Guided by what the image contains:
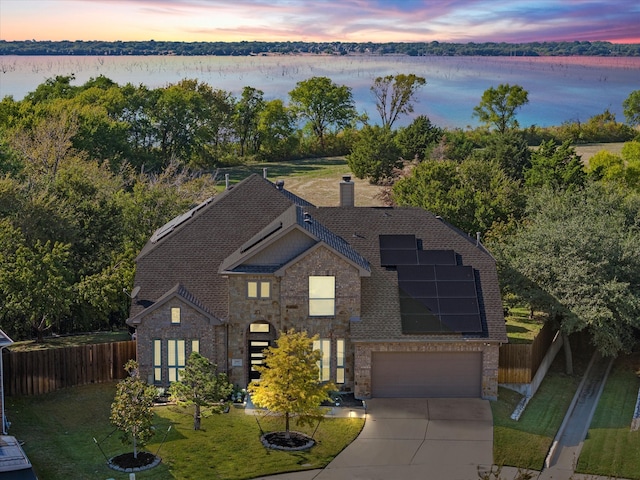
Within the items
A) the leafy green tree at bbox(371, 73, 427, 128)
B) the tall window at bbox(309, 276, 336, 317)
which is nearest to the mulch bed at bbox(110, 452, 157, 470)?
the tall window at bbox(309, 276, 336, 317)

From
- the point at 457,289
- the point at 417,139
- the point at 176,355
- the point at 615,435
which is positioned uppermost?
the point at 417,139

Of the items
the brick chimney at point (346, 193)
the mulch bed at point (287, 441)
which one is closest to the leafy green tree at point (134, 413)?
the mulch bed at point (287, 441)

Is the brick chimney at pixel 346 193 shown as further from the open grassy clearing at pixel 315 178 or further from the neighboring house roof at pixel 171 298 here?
the open grassy clearing at pixel 315 178

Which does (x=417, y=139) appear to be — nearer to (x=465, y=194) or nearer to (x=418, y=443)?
(x=465, y=194)

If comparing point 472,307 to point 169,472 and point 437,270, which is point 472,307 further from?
point 169,472

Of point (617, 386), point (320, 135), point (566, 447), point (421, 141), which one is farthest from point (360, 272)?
point (320, 135)

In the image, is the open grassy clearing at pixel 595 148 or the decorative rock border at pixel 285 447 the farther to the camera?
the open grassy clearing at pixel 595 148

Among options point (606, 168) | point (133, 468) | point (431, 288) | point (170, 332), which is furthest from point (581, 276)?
point (606, 168)
